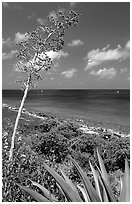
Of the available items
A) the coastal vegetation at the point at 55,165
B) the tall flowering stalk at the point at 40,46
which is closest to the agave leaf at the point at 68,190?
the coastal vegetation at the point at 55,165

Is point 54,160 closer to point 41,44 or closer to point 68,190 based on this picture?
point 41,44

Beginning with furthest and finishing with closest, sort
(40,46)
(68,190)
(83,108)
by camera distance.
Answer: (83,108) < (40,46) < (68,190)

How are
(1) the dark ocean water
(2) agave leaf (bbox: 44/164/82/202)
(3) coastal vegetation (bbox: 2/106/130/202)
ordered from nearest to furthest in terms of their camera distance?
(2) agave leaf (bbox: 44/164/82/202)
(3) coastal vegetation (bbox: 2/106/130/202)
(1) the dark ocean water

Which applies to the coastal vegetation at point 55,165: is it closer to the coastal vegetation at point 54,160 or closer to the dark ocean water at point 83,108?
the coastal vegetation at point 54,160

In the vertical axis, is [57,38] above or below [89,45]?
above

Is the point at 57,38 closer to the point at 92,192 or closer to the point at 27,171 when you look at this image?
the point at 27,171

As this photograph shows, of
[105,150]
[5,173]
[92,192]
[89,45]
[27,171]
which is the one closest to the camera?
[92,192]

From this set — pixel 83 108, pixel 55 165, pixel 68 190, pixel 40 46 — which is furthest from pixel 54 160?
pixel 83 108

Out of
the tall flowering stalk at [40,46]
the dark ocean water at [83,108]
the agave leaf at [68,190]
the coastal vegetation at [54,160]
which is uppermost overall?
the tall flowering stalk at [40,46]

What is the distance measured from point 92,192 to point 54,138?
177 inches

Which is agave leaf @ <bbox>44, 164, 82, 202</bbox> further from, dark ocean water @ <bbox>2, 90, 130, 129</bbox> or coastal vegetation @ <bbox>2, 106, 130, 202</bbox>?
dark ocean water @ <bbox>2, 90, 130, 129</bbox>

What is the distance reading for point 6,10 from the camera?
8.49 ft

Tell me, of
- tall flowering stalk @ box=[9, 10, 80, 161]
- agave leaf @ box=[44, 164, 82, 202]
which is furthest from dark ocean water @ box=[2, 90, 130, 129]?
agave leaf @ box=[44, 164, 82, 202]

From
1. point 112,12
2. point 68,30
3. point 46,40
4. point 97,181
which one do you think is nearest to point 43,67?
point 46,40
